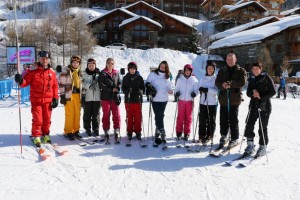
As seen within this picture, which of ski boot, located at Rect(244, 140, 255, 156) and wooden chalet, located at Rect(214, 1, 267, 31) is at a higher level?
wooden chalet, located at Rect(214, 1, 267, 31)

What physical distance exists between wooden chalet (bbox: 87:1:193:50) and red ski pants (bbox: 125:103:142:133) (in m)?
32.0

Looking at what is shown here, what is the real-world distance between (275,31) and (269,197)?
2833cm

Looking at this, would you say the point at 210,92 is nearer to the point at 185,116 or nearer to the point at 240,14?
the point at 185,116

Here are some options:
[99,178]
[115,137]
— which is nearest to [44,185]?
[99,178]

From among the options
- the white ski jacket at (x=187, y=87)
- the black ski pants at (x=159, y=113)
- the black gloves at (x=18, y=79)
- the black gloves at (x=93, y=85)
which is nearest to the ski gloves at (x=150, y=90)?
the black ski pants at (x=159, y=113)

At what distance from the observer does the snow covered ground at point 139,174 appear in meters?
3.65

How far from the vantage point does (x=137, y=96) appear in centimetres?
571

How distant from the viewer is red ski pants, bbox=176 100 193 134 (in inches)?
229

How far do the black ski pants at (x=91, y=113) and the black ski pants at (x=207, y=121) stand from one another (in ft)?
7.16

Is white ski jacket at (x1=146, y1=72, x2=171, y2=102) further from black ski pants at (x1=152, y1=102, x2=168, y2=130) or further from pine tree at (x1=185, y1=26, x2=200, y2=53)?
pine tree at (x1=185, y1=26, x2=200, y2=53)

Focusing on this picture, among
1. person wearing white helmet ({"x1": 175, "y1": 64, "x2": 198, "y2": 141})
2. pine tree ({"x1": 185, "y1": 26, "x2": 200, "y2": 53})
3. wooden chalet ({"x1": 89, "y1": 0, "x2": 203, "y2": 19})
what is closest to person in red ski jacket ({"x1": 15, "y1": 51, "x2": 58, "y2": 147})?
person wearing white helmet ({"x1": 175, "y1": 64, "x2": 198, "y2": 141})

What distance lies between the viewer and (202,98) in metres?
5.67

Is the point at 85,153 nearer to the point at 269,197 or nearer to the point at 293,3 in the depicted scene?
the point at 269,197

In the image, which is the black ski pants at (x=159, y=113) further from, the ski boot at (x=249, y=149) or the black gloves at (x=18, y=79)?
the black gloves at (x=18, y=79)
